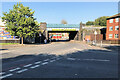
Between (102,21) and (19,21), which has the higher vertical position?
(102,21)

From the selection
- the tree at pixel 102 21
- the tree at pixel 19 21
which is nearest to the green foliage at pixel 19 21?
the tree at pixel 19 21

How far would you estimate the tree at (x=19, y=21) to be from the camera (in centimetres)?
2630

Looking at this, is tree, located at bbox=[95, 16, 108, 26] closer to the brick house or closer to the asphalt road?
the brick house

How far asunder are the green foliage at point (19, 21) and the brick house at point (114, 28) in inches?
1219

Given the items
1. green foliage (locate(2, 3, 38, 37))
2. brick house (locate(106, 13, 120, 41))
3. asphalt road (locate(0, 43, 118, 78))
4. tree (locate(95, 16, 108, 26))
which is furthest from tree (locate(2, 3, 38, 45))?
tree (locate(95, 16, 108, 26))

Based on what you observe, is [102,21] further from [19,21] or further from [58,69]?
[58,69]

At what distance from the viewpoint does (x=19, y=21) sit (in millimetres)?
26141

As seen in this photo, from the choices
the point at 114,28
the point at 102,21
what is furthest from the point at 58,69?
the point at 102,21

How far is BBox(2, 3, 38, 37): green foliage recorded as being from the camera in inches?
1035

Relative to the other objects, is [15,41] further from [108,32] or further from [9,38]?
[108,32]

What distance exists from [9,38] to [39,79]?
29352mm

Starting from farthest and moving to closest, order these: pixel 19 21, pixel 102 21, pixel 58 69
Answer: 1. pixel 102 21
2. pixel 19 21
3. pixel 58 69

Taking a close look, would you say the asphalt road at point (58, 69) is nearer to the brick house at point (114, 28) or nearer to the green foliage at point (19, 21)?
the green foliage at point (19, 21)

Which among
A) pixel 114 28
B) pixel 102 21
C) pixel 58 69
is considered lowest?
pixel 58 69
